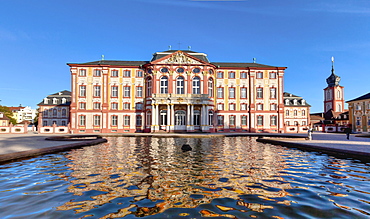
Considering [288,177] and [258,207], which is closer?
[258,207]

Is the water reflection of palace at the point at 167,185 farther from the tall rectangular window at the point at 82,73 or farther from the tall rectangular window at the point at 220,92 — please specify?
the tall rectangular window at the point at 82,73

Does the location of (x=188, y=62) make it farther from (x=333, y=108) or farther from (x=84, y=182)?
(x=333, y=108)

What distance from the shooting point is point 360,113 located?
49719 millimetres

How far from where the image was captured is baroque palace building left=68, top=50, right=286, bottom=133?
42.9 m

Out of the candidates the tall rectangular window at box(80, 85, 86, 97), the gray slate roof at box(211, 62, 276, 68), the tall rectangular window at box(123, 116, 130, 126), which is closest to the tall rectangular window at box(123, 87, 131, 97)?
the tall rectangular window at box(123, 116, 130, 126)

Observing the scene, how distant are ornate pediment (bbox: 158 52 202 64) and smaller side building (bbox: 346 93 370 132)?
127 ft

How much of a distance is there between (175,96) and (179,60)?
7.60 metres

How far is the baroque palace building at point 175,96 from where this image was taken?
141 ft

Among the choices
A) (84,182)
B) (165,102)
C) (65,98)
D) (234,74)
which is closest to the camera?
(84,182)

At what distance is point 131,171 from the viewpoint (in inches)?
340

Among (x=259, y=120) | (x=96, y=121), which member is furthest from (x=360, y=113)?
(x=96, y=121)

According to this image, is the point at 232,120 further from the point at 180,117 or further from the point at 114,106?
the point at 114,106

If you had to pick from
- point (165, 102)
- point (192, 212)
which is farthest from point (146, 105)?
point (192, 212)

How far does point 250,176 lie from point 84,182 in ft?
18.8
